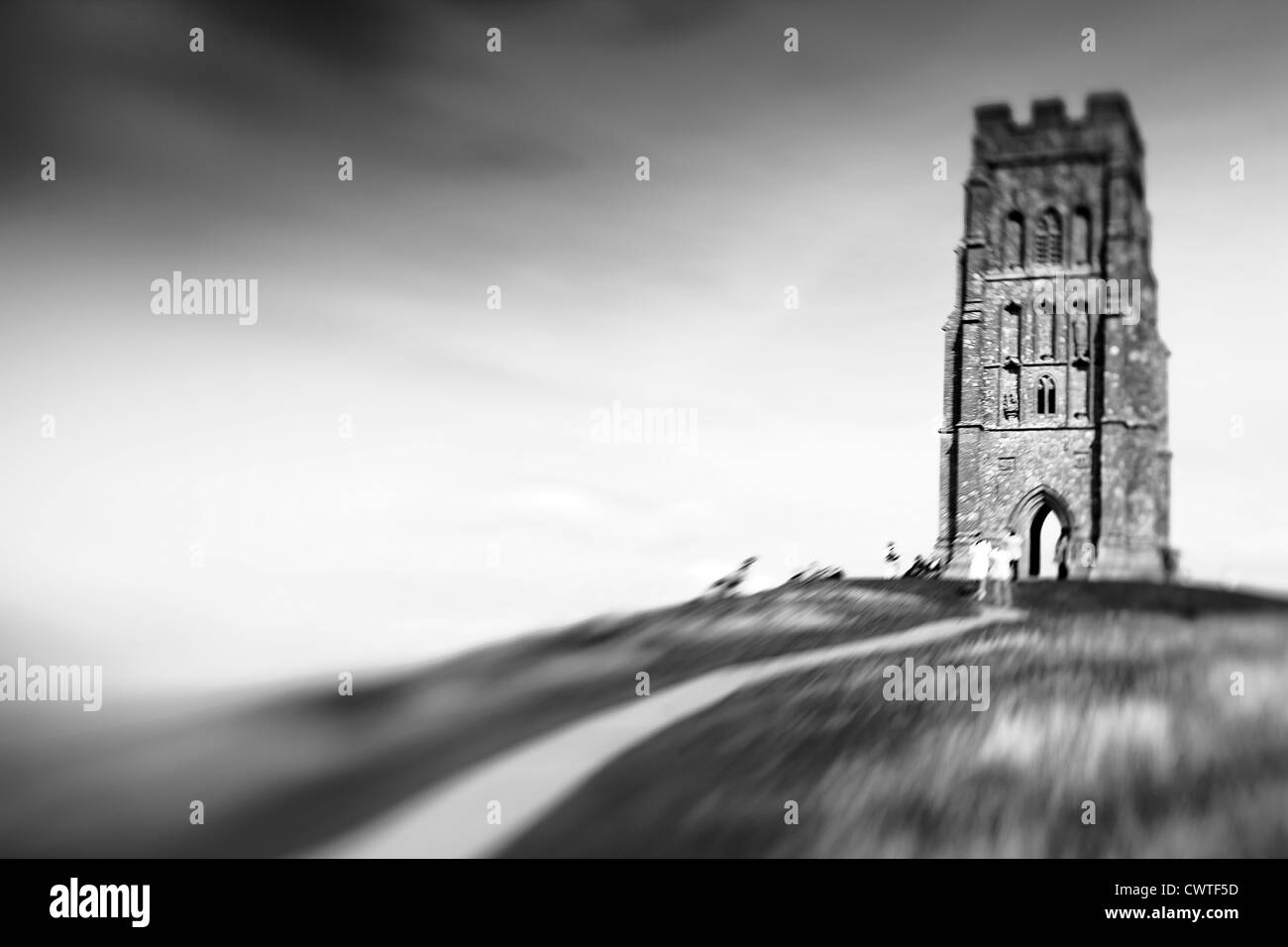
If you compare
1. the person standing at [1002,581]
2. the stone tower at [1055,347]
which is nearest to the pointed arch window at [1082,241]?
the stone tower at [1055,347]

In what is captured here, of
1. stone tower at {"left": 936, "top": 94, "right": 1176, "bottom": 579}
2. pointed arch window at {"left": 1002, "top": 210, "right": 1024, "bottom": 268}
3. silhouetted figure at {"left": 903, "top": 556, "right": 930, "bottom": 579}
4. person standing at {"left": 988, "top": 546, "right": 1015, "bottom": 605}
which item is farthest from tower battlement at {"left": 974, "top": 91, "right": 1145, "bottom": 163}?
person standing at {"left": 988, "top": 546, "right": 1015, "bottom": 605}

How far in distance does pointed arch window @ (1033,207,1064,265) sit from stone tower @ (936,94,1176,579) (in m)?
0.04

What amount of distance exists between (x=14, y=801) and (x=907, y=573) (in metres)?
17.2

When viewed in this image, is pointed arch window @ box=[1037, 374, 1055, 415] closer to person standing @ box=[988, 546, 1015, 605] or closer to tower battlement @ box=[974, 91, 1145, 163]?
tower battlement @ box=[974, 91, 1145, 163]

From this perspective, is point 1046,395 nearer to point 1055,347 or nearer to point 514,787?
point 1055,347

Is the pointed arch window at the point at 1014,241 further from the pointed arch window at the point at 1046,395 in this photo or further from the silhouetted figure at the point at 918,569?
the silhouetted figure at the point at 918,569

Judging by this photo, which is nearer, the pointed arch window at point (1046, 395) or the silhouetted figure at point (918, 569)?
the silhouetted figure at point (918, 569)

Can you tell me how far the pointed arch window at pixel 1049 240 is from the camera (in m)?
32.4

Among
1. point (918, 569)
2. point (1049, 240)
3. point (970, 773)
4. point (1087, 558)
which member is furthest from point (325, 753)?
point (1049, 240)

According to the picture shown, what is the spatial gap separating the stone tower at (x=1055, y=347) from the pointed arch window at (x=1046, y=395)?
49 mm

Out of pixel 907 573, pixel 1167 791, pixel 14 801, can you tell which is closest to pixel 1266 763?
pixel 1167 791

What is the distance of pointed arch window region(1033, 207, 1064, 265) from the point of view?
32.4 metres

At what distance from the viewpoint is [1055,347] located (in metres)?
32.1
